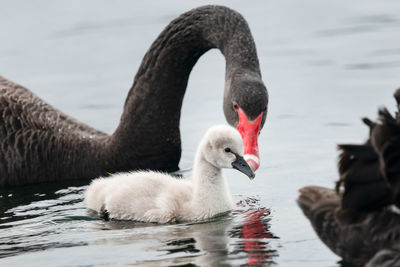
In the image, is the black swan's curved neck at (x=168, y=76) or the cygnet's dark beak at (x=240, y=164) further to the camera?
the black swan's curved neck at (x=168, y=76)

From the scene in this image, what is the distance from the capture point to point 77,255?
16.1 feet

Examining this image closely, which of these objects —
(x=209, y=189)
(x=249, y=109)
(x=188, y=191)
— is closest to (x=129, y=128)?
(x=249, y=109)

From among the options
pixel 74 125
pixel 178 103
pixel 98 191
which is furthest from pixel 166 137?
pixel 98 191

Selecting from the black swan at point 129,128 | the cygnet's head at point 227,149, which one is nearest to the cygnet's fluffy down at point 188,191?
the cygnet's head at point 227,149

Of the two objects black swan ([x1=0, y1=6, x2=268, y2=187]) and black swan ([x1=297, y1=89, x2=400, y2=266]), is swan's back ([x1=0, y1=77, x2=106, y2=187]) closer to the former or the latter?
black swan ([x1=0, y1=6, x2=268, y2=187])

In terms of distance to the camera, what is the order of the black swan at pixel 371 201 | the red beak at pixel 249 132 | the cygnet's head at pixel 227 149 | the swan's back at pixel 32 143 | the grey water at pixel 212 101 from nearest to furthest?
the black swan at pixel 371 201 < the grey water at pixel 212 101 < the cygnet's head at pixel 227 149 < the red beak at pixel 249 132 < the swan's back at pixel 32 143

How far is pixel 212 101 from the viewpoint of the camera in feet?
30.2

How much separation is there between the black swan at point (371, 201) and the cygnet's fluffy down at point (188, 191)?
132 cm

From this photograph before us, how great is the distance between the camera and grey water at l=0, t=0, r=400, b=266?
497cm

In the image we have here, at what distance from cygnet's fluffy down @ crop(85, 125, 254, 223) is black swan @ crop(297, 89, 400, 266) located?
1.32m

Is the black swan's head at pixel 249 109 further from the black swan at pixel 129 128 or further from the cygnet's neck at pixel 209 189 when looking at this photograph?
the black swan at pixel 129 128

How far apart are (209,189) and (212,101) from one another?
3703 millimetres

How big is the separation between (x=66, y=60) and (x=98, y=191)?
5805 mm

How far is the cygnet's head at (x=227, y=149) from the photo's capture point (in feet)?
18.0
